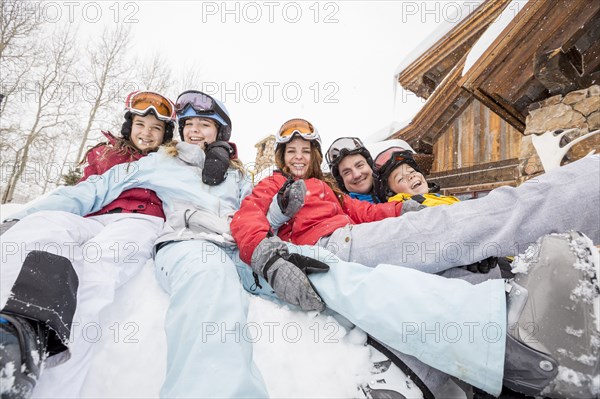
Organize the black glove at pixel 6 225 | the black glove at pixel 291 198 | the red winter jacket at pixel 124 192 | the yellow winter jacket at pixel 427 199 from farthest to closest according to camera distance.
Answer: the yellow winter jacket at pixel 427 199
the red winter jacket at pixel 124 192
the black glove at pixel 291 198
the black glove at pixel 6 225

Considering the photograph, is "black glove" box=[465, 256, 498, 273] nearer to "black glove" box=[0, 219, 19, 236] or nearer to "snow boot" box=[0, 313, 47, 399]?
"snow boot" box=[0, 313, 47, 399]

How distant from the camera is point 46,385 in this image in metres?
1.33

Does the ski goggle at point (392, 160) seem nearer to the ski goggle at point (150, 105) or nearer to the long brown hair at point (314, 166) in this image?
the long brown hair at point (314, 166)

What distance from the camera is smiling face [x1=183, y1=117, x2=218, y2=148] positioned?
10.9 ft

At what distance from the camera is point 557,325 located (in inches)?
48.5

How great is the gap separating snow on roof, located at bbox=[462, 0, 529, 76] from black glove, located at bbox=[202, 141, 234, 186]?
3082 millimetres

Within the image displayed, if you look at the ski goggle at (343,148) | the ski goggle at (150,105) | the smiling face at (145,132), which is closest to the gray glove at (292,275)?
the ski goggle at (343,148)

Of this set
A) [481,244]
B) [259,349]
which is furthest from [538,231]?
[259,349]

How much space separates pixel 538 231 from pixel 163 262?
87.2 inches

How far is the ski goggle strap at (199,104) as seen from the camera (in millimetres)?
3365

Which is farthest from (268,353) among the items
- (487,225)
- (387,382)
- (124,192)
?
(124,192)

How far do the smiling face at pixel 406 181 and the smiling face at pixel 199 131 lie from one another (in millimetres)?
2057

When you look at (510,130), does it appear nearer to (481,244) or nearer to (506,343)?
(481,244)

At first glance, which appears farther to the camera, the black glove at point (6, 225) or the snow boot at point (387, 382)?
the black glove at point (6, 225)
